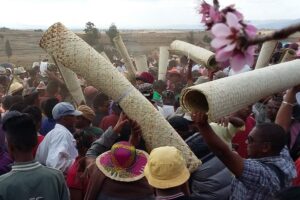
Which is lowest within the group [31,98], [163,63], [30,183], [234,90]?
[163,63]

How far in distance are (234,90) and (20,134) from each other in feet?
4.73

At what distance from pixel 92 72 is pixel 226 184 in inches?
55.4

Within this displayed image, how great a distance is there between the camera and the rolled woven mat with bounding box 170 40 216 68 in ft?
17.4

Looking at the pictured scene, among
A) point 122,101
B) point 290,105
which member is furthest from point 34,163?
point 290,105

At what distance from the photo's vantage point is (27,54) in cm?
4306

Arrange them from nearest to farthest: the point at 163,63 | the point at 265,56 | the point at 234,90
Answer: the point at 234,90
the point at 265,56
the point at 163,63

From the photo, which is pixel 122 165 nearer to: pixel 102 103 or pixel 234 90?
pixel 234 90

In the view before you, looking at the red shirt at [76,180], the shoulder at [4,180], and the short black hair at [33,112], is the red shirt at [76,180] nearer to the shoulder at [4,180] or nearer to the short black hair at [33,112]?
the shoulder at [4,180]

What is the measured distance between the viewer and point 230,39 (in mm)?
1221

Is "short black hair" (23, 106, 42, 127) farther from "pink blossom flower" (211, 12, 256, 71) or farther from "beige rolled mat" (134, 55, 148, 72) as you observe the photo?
"beige rolled mat" (134, 55, 148, 72)

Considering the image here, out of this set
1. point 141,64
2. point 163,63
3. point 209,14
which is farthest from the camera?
point 163,63

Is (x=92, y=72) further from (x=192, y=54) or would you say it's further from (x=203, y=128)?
(x=192, y=54)

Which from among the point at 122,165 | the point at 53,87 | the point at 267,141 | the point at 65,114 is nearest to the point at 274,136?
the point at 267,141

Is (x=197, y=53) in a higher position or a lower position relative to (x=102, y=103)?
higher
